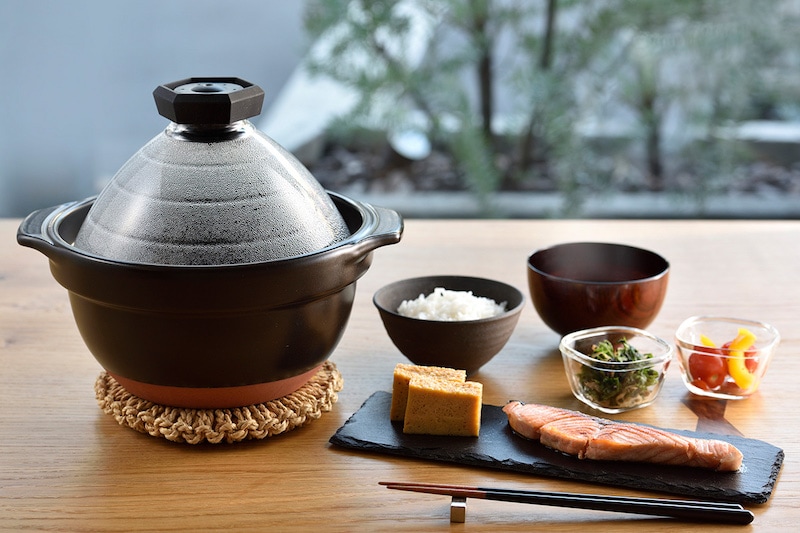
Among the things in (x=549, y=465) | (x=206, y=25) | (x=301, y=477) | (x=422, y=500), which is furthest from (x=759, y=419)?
(x=206, y=25)

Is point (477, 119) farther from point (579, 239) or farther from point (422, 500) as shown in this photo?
point (422, 500)

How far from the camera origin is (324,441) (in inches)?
43.8

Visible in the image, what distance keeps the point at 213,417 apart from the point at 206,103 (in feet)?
1.19

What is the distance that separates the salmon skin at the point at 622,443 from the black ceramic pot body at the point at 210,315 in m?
0.27

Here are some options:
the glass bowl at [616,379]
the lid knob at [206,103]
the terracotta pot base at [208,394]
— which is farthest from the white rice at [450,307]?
the lid knob at [206,103]

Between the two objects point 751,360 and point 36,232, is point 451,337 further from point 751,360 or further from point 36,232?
point 36,232

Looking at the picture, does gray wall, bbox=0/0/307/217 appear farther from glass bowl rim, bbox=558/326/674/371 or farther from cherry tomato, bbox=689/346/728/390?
cherry tomato, bbox=689/346/728/390

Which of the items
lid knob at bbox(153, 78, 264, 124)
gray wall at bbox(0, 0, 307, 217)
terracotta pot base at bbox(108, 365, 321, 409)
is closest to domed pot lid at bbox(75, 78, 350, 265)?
lid knob at bbox(153, 78, 264, 124)

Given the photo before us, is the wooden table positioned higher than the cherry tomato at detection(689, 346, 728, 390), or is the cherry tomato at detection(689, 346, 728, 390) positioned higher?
the cherry tomato at detection(689, 346, 728, 390)

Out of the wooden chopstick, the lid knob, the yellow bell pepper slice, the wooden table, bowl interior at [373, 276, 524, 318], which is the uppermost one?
the lid knob

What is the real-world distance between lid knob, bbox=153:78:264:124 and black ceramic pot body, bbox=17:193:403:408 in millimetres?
190

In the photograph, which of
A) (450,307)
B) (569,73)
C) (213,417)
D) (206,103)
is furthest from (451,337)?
(569,73)

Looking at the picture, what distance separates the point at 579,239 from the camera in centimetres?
188

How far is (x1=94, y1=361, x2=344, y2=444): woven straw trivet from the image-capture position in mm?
1073
